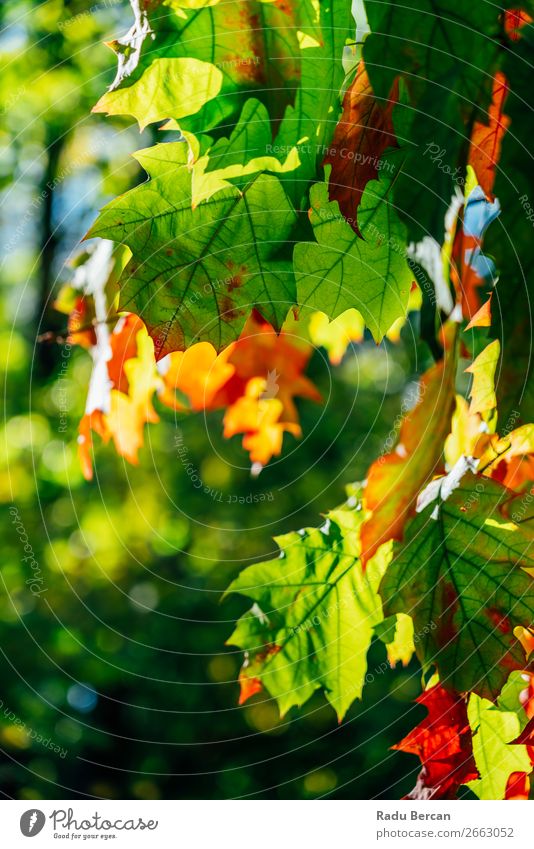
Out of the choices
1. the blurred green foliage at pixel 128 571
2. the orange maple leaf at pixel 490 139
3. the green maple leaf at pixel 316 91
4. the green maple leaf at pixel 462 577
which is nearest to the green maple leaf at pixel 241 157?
the green maple leaf at pixel 316 91

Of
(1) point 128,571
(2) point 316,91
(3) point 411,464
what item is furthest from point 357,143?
(1) point 128,571

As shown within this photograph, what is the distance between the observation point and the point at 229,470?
4.14 metres

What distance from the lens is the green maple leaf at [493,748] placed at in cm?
64

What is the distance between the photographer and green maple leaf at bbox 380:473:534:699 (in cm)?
61

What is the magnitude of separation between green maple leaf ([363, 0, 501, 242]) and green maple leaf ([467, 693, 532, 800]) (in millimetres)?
418

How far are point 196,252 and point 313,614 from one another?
0.39 meters

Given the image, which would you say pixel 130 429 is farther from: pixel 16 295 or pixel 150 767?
pixel 150 767

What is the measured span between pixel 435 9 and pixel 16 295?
10.6 feet

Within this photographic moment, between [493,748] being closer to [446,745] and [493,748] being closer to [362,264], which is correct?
[446,745]

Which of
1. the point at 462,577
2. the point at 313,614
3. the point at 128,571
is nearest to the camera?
the point at 462,577

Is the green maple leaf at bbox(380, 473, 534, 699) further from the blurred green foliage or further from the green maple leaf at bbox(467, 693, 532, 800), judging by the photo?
the blurred green foliage

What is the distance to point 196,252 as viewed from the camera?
54 centimetres

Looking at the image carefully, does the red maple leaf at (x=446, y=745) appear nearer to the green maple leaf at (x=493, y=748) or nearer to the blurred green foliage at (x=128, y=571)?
the green maple leaf at (x=493, y=748)
